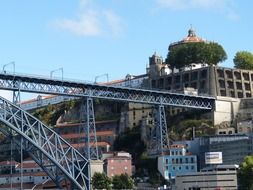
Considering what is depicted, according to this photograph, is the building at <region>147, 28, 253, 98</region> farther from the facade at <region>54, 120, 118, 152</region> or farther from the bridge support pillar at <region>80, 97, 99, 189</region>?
the bridge support pillar at <region>80, 97, 99, 189</region>

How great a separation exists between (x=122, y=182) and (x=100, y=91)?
43.3 feet

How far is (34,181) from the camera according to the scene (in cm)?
10419

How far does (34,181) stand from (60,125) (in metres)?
19.4

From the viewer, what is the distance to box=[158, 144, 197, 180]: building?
93.2 metres

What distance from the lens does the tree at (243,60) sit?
400 feet

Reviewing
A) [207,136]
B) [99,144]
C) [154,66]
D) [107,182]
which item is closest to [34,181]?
[99,144]

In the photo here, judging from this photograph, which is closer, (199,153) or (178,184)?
(178,184)

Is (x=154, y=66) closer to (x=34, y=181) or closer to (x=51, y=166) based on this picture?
(x=34, y=181)

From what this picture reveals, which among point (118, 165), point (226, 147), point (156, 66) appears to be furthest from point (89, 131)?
point (156, 66)

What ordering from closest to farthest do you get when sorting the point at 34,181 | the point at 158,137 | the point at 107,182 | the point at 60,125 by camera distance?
1. the point at 107,182
2. the point at 158,137
3. the point at 34,181
4. the point at 60,125

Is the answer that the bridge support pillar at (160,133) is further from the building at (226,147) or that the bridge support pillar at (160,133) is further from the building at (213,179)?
the building at (213,179)

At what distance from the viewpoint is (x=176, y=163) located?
9431 cm

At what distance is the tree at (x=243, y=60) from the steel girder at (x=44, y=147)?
167 ft

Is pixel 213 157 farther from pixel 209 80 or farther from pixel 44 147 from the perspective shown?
pixel 44 147
